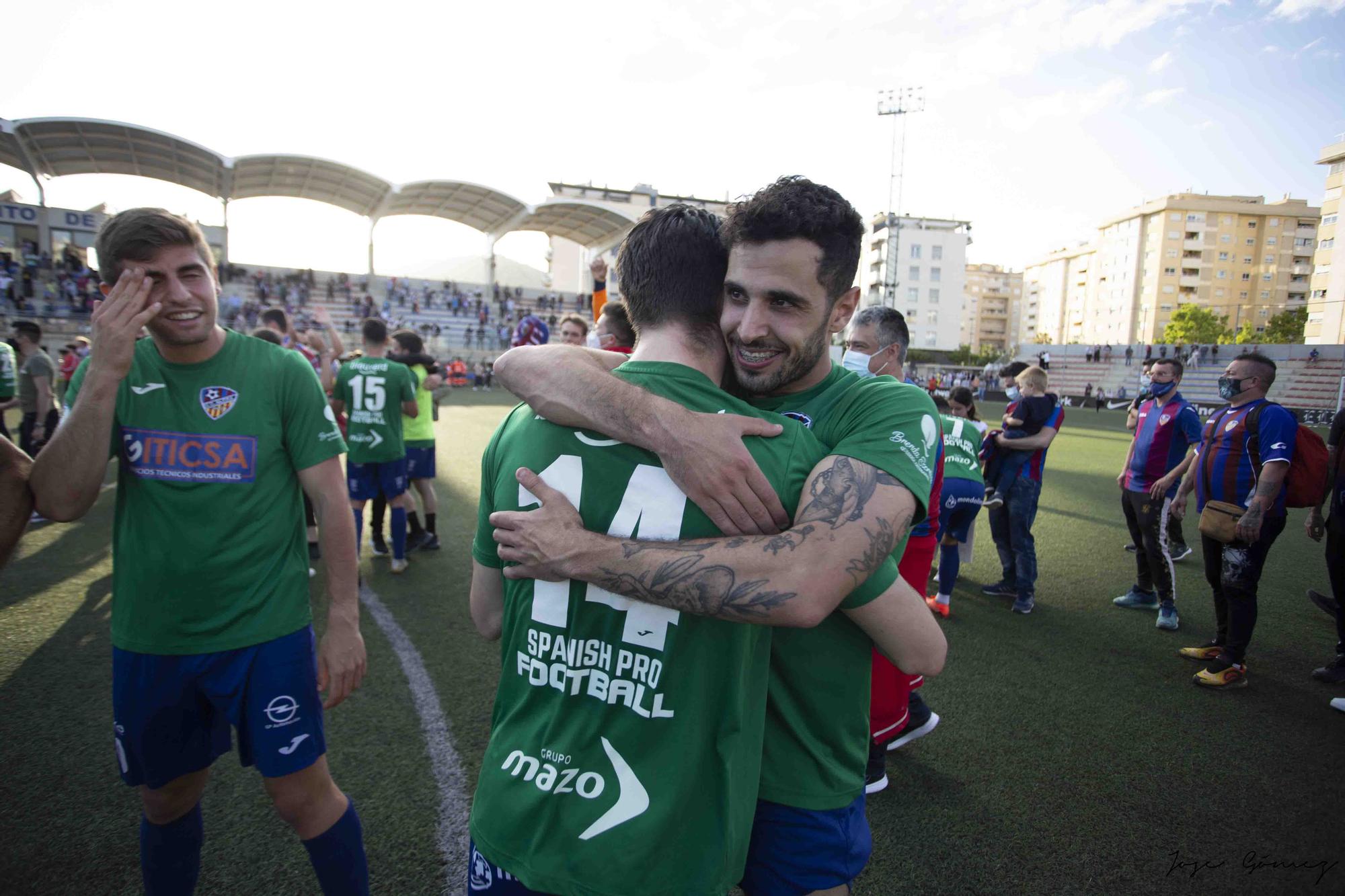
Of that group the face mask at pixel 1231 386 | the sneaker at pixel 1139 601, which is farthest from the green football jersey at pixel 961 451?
the sneaker at pixel 1139 601

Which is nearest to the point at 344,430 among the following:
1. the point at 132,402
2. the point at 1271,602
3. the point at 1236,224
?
the point at 132,402

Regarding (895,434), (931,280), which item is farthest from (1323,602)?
(931,280)

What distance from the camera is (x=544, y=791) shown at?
4.09 ft

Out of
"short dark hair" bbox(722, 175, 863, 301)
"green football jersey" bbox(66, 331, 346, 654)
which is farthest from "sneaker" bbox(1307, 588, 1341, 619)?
"green football jersey" bbox(66, 331, 346, 654)

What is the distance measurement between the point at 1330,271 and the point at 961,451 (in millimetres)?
57573

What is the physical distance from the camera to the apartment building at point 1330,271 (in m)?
40.5

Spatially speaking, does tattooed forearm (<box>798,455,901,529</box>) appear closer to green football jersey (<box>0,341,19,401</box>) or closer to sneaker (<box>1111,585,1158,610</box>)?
sneaker (<box>1111,585,1158,610</box>)

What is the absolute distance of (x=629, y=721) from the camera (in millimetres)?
1238

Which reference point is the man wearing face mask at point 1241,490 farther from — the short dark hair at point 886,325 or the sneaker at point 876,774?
the sneaker at point 876,774

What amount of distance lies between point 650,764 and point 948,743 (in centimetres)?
316

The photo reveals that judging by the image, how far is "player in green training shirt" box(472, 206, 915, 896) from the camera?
3.97ft

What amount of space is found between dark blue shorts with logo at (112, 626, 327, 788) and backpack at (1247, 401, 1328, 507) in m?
6.10

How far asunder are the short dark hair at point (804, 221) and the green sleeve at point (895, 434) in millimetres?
306
